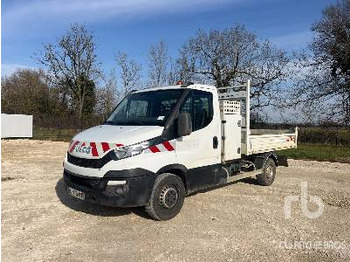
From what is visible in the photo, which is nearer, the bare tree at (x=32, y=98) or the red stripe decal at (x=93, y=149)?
the red stripe decal at (x=93, y=149)

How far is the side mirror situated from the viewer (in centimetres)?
586

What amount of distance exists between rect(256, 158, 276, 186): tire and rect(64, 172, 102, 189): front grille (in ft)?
15.6

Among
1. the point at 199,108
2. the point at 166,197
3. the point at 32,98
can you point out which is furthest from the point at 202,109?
the point at 32,98

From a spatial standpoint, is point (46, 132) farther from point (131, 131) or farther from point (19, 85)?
point (131, 131)

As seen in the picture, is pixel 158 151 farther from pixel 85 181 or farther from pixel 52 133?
pixel 52 133

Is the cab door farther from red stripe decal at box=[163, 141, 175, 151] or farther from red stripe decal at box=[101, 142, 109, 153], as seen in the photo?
red stripe decal at box=[101, 142, 109, 153]

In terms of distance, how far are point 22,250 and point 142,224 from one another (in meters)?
1.84

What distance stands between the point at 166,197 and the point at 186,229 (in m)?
0.63

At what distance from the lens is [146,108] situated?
6.59m

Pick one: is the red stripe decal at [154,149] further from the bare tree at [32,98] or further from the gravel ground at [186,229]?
the bare tree at [32,98]

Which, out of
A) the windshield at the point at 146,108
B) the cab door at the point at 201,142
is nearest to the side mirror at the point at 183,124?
the cab door at the point at 201,142

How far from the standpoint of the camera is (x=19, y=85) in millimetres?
51094

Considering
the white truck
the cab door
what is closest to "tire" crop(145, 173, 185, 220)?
the white truck

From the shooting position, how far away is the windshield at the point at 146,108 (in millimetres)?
6203
